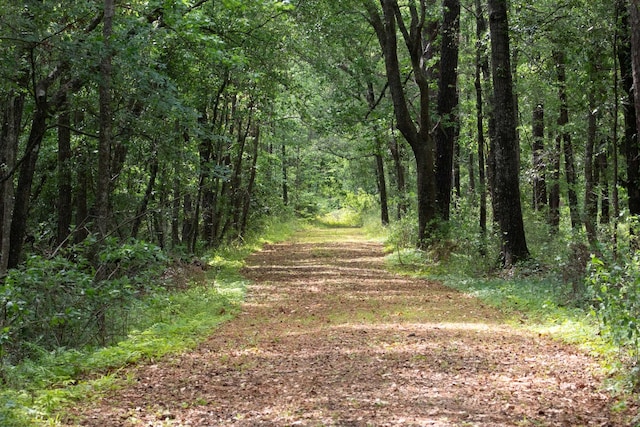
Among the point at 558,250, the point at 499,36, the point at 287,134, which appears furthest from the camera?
the point at 287,134

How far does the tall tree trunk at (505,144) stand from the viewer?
42.3ft

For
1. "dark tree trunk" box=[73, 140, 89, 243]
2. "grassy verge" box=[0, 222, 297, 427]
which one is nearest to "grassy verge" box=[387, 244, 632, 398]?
"grassy verge" box=[0, 222, 297, 427]

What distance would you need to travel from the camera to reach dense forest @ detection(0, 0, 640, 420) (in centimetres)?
739

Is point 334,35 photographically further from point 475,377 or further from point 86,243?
point 475,377

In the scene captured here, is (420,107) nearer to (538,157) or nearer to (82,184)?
(538,157)

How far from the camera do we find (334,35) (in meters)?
18.6

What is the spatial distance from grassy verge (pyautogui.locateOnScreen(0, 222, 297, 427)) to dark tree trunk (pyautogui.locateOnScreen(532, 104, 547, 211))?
980 cm

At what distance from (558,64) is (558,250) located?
17.2ft

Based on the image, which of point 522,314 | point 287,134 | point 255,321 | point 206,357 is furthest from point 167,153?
point 287,134

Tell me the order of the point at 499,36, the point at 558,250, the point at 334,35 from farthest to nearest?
1. the point at 334,35
2. the point at 499,36
3. the point at 558,250

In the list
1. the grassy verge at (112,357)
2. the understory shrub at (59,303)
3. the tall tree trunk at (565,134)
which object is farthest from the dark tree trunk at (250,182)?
the understory shrub at (59,303)

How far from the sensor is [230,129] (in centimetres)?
2223

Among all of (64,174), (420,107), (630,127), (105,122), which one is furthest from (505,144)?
(64,174)

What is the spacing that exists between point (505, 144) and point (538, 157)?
16.4 feet
